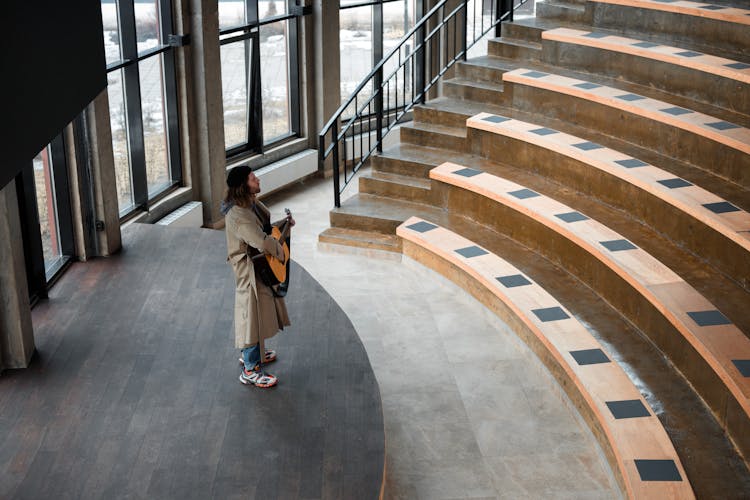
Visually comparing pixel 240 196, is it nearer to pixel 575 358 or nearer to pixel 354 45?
pixel 575 358

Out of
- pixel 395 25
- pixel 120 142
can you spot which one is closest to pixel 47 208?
pixel 120 142

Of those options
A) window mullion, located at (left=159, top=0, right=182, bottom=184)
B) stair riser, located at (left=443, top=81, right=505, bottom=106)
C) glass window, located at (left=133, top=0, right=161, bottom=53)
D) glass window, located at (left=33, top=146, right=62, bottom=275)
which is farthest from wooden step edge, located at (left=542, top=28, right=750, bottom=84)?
glass window, located at (left=33, top=146, right=62, bottom=275)

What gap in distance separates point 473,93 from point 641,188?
2.70 metres

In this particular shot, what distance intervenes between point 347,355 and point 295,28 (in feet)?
16.9

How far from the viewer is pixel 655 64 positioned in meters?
7.69

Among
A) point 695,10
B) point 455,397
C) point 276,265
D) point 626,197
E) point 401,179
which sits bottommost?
point 455,397

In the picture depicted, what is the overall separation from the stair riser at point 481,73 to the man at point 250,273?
170 inches

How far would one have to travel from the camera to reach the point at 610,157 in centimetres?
695

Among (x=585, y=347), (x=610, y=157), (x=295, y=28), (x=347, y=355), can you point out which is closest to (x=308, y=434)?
(x=347, y=355)

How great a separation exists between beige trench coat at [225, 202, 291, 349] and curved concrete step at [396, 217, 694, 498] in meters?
1.80

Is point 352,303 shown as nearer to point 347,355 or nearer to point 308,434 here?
point 347,355

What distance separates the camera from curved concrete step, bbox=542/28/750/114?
6.98 metres

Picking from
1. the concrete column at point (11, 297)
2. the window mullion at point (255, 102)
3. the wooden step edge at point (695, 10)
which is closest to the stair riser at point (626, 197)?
the wooden step edge at point (695, 10)

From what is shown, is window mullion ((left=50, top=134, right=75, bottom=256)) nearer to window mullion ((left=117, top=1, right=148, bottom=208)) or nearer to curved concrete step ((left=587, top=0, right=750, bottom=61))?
window mullion ((left=117, top=1, right=148, bottom=208))
